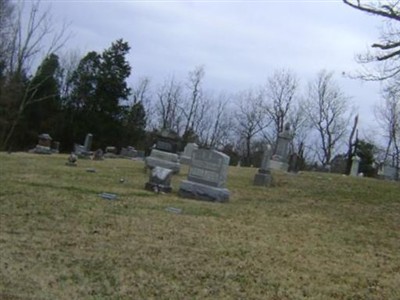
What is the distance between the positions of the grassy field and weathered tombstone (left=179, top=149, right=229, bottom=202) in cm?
47

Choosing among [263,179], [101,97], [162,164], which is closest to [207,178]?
[263,179]

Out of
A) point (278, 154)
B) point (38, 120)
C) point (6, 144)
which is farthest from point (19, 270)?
point (38, 120)

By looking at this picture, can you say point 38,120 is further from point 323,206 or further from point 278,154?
point 323,206

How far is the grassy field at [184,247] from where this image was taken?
6.68 m

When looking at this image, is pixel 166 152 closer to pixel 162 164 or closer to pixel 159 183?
pixel 162 164

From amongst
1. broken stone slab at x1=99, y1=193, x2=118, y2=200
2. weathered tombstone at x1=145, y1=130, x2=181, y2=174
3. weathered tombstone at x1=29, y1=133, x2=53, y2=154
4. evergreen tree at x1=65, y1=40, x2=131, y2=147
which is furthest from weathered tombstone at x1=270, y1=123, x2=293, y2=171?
evergreen tree at x1=65, y1=40, x2=131, y2=147

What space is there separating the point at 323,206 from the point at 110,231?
282 inches

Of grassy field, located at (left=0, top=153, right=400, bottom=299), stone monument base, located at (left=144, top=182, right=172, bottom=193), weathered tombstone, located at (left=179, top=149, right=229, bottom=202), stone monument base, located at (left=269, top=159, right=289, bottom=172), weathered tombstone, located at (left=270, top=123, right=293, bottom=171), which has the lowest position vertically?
grassy field, located at (left=0, top=153, right=400, bottom=299)

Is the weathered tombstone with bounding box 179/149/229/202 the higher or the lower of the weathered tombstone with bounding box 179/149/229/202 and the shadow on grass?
the higher

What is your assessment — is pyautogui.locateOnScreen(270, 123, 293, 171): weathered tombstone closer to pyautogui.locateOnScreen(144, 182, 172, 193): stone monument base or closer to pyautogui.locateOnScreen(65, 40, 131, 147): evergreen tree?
pyautogui.locateOnScreen(144, 182, 172, 193): stone monument base

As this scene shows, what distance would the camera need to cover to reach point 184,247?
847 centimetres

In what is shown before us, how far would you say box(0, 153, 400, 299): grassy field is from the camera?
6.68m

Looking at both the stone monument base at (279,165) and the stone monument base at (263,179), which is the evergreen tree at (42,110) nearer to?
the stone monument base at (279,165)

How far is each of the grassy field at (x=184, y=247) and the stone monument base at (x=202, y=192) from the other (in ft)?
1.18
